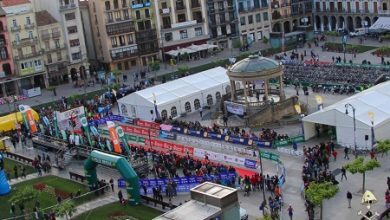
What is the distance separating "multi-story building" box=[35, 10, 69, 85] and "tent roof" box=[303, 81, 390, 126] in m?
57.9

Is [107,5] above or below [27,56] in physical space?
above

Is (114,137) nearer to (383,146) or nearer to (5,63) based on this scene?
(383,146)

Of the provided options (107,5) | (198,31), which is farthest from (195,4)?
(107,5)

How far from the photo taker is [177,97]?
78.6m

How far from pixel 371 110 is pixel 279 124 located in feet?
41.9

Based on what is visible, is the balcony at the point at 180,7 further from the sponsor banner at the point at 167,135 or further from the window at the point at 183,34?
the sponsor banner at the point at 167,135

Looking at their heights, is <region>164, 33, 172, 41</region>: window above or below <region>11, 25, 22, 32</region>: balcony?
below

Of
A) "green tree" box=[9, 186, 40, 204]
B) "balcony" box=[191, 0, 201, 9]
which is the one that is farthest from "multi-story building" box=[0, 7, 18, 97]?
"green tree" box=[9, 186, 40, 204]

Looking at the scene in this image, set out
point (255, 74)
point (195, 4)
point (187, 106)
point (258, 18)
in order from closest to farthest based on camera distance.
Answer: point (255, 74), point (187, 106), point (195, 4), point (258, 18)

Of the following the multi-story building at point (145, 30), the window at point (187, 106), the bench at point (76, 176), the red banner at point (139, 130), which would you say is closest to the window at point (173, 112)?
the window at point (187, 106)

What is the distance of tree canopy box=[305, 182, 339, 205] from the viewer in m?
42.8

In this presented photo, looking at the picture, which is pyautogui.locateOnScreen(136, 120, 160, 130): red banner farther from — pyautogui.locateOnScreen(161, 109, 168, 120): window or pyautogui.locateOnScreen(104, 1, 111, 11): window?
pyautogui.locateOnScreen(104, 1, 111, 11): window

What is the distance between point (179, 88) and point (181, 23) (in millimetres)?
38366

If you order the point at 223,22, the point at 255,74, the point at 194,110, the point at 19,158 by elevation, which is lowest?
the point at 19,158
